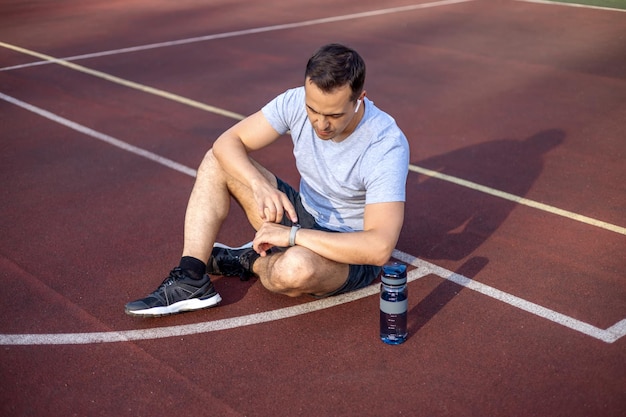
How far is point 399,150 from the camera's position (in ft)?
16.8

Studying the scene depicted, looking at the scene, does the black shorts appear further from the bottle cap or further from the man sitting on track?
the bottle cap

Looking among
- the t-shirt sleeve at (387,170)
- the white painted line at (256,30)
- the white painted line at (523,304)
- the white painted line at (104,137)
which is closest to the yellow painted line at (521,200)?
the white painted line at (523,304)

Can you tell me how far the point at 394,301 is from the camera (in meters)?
5.02

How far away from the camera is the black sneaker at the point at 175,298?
543 cm

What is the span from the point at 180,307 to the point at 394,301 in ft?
4.72

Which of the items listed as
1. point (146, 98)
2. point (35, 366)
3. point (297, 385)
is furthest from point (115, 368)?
point (146, 98)

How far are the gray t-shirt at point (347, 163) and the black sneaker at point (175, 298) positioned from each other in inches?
36.2

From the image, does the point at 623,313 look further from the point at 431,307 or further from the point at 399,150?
the point at 399,150

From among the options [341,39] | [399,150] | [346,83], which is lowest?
[341,39]

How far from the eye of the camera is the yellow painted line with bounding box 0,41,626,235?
274 inches

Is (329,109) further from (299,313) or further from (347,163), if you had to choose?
(299,313)

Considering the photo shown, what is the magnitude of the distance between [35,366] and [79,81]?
7186mm

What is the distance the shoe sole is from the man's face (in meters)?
1.37

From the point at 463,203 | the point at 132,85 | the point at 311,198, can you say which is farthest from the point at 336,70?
the point at 132,85
